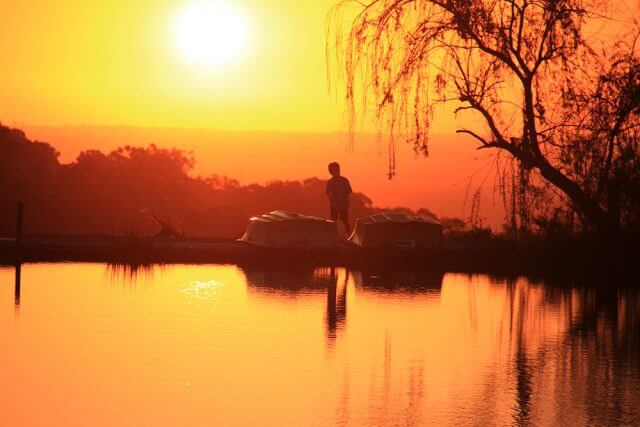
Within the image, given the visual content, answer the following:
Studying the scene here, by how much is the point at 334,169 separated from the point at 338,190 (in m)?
0.53

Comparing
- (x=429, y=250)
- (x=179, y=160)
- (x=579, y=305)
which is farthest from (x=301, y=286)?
(x=179, y=160)

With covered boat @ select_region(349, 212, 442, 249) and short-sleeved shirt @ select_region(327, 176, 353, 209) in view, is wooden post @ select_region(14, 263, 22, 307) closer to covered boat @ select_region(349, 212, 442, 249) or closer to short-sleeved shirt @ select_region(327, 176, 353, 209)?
short-sleeved shirt @ select_region(327, 176, 353, 209)

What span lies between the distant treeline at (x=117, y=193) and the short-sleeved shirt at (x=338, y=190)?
18.3m

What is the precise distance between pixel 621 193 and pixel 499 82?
11.6 ft

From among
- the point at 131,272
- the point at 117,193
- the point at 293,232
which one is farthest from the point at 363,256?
the point at 117,193

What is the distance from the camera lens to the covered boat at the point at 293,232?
2744cm

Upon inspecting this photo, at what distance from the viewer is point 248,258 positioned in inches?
1065

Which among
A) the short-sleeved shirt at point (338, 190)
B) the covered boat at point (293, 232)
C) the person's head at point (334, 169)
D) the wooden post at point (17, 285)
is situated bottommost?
the wooden post at point (17, 285)

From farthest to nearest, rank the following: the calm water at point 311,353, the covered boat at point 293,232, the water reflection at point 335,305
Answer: the covered boat at point 293,232, the water reflection at point 335,305, the calm water at point 311,353

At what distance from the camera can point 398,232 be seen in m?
27.7

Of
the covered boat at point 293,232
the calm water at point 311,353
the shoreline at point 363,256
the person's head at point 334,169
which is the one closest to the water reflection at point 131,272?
the calm water at point 311,353

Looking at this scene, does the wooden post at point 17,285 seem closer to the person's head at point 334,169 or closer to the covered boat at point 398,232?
the person's head at point 334,169

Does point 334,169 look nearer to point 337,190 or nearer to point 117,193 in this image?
point 337,190

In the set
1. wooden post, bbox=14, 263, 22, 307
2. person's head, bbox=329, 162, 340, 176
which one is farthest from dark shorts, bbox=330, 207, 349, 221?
wooden post, bbox=14, 263, 22, 307
